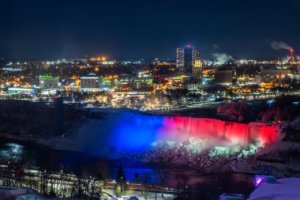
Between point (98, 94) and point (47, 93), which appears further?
point (47, 93)

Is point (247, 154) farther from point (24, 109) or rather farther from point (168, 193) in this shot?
point (24, 109)

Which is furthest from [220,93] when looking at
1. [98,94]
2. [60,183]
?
[60,183]

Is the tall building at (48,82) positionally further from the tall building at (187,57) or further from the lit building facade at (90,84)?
the tall building at (187,57)

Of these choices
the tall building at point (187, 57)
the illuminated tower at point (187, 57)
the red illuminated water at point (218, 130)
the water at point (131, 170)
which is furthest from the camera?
the illuminated tower at point (187, 57)

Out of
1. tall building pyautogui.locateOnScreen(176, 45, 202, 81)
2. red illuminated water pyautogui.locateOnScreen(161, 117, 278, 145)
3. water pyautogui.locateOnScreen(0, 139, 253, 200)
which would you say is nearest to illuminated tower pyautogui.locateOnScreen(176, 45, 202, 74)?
tall building pyautogui.locateOnScreen(176, 45, 202, 81)

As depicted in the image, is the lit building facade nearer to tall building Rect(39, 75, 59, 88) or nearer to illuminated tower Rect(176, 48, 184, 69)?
tall building Rect(39, 75, 59, 88)

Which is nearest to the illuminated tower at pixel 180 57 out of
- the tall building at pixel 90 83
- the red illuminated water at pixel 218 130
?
the tall building at pixel 90 83

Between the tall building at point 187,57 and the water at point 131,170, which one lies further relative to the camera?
the tall building at point 187,57
